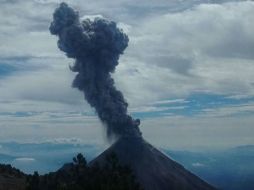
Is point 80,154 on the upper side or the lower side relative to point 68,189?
upper

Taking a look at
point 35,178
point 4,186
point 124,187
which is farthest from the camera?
point 4,186

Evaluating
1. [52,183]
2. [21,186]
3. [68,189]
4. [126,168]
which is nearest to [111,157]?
[126,168]

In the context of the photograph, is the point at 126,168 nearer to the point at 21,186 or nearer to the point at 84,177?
the point at 84,177

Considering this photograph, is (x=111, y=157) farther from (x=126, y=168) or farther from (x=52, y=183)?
(x=52, y=183)

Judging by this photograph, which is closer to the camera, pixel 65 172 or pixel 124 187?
pixel 124 187

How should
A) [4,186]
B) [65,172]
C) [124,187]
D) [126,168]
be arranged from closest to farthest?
[124,187] → [126,168] → [65,172] → [4,186]

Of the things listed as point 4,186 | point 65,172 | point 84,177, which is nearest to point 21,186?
point 4,186
